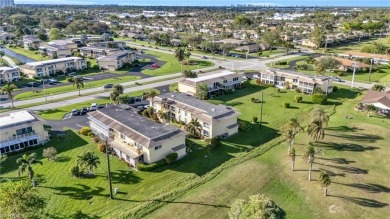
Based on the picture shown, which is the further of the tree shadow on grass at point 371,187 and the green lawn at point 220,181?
the tree shadow on grass at point 371,187

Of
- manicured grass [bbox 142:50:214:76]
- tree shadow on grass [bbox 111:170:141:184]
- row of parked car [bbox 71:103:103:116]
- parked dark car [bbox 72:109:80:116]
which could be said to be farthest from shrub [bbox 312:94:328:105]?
parked dark car [bbox 72:109:80:116]

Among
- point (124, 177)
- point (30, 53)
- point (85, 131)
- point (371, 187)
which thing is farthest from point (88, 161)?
point (30, 53)

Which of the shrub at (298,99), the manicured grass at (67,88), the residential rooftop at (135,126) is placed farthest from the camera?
the manicured grass at (67,88)

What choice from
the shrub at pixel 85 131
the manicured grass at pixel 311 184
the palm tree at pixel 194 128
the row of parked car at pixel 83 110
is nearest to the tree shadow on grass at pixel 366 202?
the manicured grass at pixel 311 184

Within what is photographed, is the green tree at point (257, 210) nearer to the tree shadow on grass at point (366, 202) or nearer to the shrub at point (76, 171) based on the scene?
the tree shadow on grass at point (366, 202)

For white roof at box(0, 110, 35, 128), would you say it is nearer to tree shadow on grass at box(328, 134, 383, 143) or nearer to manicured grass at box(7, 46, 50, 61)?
tree shadow on grass at box(328, 134, 383, 143)

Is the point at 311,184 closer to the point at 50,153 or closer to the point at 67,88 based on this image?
the point at 50,153

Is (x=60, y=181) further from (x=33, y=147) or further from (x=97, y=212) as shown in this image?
(x=33, y=147)
